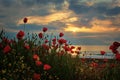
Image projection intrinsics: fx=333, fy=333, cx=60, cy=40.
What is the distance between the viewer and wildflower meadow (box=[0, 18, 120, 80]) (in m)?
10.5

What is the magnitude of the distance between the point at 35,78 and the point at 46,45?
3173 millimetres

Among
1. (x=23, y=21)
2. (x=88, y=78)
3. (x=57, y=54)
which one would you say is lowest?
(x=88, y=78)

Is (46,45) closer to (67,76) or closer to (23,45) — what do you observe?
(23,45)

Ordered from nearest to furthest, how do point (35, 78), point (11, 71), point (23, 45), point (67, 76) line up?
point (35, 78) < point (11, 71) < point (67, 76) < point (23, 45)

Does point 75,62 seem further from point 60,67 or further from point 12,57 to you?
point 12,57

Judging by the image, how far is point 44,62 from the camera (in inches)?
460

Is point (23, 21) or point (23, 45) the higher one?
point (23, 21)

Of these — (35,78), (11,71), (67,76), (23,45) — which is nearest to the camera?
(35,78)

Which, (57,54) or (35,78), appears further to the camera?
(57,54)

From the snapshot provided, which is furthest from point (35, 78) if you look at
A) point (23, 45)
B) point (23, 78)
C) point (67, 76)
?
point (23, 45)

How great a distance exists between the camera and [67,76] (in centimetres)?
1120

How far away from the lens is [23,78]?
1024 centimetres

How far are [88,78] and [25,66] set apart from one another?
7.77 feet

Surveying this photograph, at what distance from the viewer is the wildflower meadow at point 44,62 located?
10.5m
